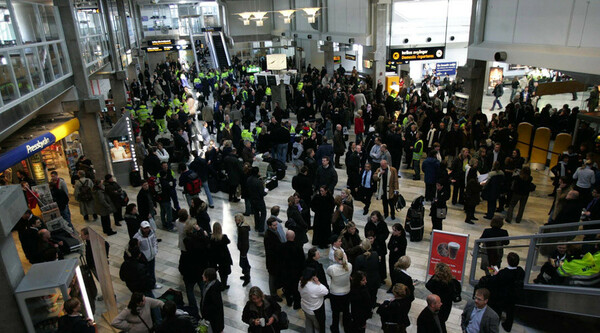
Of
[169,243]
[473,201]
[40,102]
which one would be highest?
[40,102]

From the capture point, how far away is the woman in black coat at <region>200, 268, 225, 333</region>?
5.33m

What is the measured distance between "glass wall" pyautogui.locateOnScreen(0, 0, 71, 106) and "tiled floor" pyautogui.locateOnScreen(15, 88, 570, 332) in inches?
142

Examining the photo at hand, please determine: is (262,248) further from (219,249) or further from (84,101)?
(84,101)

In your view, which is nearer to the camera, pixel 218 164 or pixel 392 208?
pixel 392 208

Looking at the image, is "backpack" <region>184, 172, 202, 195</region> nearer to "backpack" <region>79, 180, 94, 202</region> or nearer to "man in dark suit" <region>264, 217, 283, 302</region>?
"backpack" <region>79, 180, 94, 202</region>

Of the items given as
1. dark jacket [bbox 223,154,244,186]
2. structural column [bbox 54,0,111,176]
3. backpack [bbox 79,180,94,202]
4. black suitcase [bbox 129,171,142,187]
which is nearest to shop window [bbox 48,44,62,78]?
structural column [bbox 54,0,111,176]

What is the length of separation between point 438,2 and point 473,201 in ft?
45.1

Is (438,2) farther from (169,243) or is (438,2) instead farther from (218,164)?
(169,243)

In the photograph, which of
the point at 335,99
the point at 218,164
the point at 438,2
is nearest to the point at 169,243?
the point at 218,164

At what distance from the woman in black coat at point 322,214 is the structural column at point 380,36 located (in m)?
13.9

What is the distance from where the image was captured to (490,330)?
4766 millimetres

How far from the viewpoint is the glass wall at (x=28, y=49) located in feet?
24.1

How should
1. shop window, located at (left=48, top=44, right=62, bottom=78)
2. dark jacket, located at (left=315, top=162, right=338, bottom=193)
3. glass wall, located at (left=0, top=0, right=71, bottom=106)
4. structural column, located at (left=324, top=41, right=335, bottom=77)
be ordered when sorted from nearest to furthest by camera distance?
1. glass wall, located at (left=0, top=0, right=71, bottom=106)
2. dark jacket, located at (left=315, top=162, right=338, bottom=193)
3. shop window, located at (left=48, top=44, right=62, bottom=78)
4. structural column, located at (left=324, top=41, right=335, bottom=77)

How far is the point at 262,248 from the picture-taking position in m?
8.53
